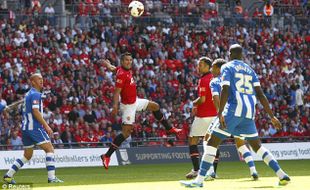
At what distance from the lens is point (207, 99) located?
1909 cm

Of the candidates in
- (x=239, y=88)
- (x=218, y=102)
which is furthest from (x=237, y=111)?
(x=218, y=102)

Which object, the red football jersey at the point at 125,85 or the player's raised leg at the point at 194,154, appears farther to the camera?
the red football jersey at the point at 125,85

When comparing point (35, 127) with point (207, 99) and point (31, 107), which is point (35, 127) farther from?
point (207, 99)

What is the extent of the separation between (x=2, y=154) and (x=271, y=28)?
20.9 meters

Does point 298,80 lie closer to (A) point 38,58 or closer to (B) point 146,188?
(A) point 38,58

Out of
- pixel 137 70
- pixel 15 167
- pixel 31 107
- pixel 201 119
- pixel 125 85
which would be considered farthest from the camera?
pixel 137 70

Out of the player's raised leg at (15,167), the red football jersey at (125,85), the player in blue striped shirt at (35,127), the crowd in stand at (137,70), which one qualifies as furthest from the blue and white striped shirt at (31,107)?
the crowd in stand at (137,70)

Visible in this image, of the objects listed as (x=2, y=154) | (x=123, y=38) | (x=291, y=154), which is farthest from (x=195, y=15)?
(x=2, y=154)

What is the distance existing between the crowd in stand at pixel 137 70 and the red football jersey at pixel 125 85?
342 inches

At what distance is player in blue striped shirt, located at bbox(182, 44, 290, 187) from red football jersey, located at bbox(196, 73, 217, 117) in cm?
354

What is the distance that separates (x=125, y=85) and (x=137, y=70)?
16661 millimetres

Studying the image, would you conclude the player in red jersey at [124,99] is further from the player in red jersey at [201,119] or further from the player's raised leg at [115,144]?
the player in red jersey at [201,119]

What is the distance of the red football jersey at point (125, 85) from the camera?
20000 mm

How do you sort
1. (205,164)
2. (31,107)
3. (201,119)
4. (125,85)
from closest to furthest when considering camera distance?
(205,164) < (31,107) < (201,119) < (125,85)
